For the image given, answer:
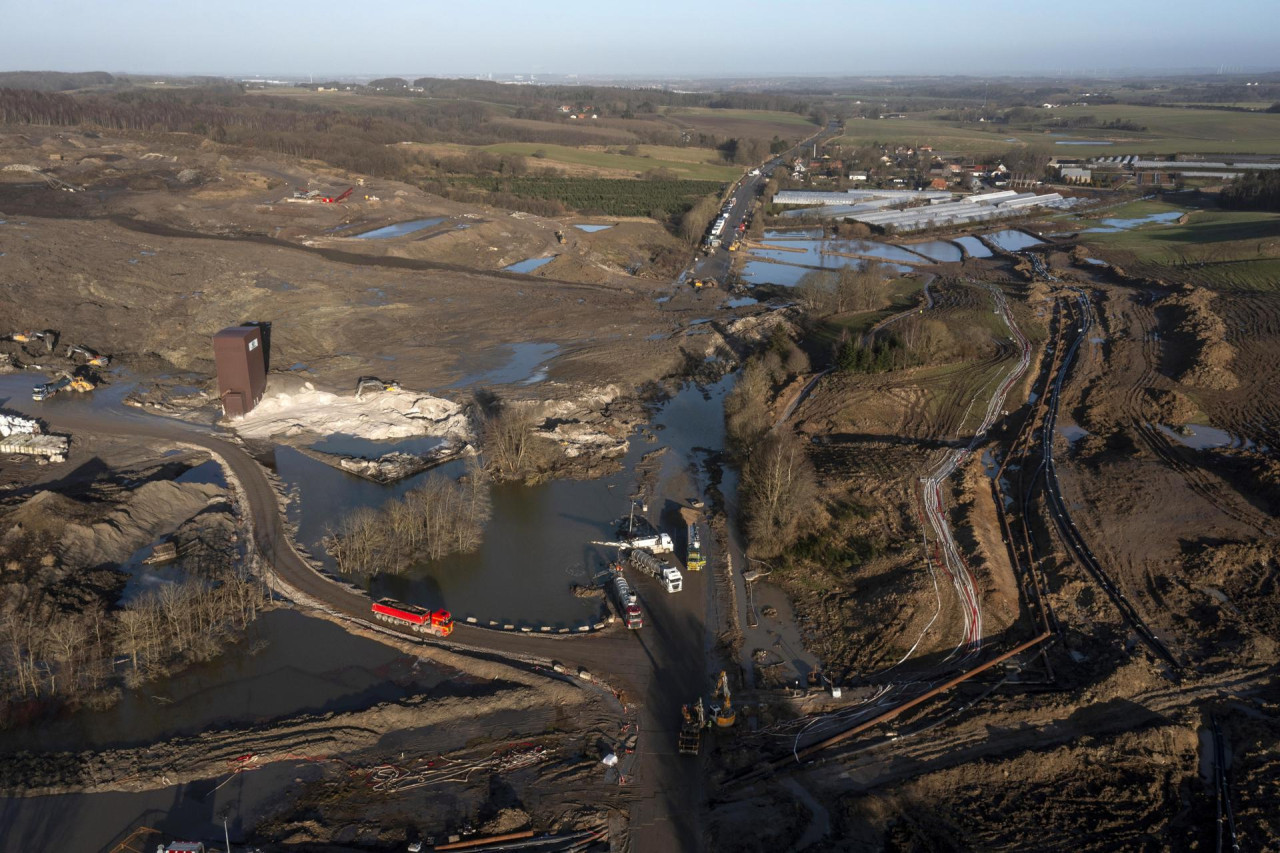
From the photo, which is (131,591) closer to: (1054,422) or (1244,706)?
(1244,706)

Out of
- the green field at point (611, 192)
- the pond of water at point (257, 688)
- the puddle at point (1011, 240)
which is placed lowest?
the pond of water at point (257, 688)

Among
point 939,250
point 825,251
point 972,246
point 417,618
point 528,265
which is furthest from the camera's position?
point 972,246

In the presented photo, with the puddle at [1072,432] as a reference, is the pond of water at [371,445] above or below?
below

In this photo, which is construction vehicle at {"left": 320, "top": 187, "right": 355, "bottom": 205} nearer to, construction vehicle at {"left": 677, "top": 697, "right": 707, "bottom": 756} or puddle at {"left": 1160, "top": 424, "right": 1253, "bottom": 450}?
construction vehicle at {"left": 677, "top": 697, "right": 707, "bottom": 756}

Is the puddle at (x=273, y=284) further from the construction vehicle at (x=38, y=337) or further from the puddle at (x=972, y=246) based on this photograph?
the puddle at (x=972, y=246)

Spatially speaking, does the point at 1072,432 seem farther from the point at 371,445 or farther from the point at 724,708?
the point at 371,445

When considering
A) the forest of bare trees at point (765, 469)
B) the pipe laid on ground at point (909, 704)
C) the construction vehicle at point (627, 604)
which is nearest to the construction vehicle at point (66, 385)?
the construction vehicle at point (627, 604)

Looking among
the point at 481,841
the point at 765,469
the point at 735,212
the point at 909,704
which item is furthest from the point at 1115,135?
the point at 481,841
